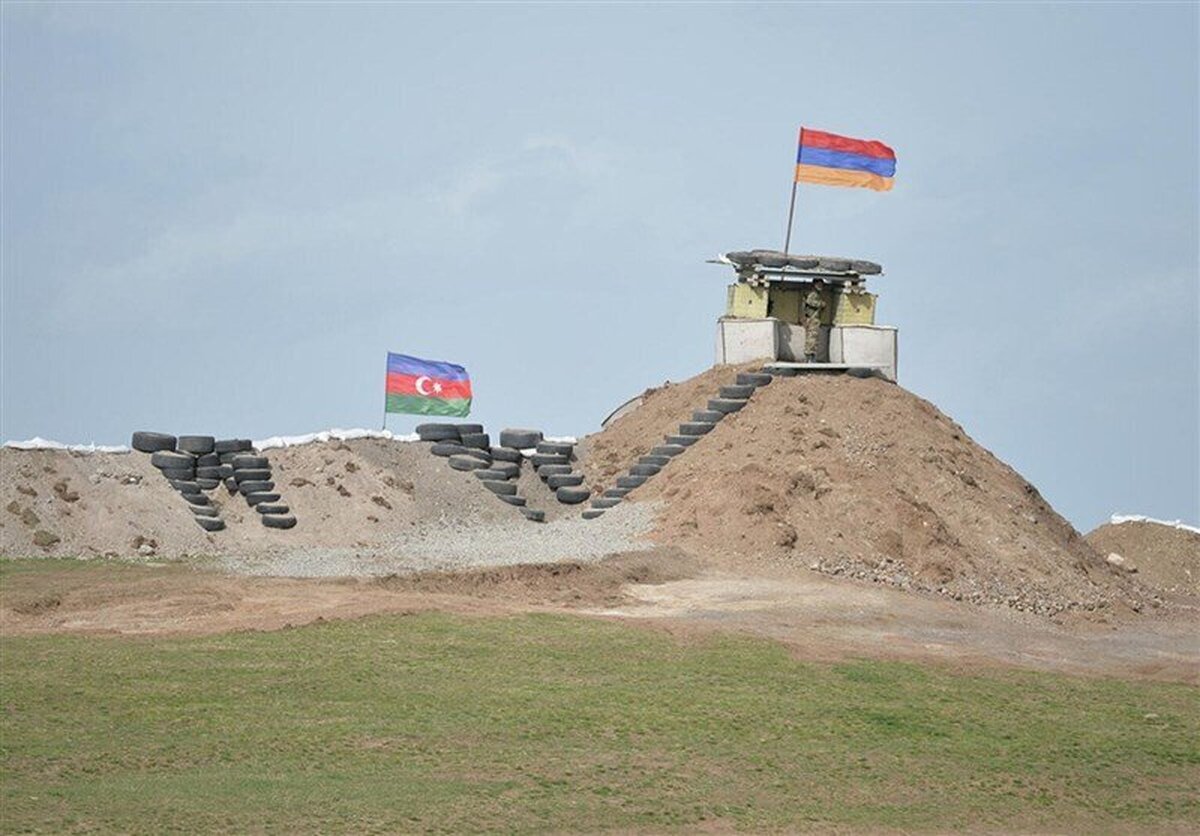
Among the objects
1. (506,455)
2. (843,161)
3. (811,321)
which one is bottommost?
(506,455)

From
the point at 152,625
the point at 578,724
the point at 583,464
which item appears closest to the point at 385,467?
the point at 583,464

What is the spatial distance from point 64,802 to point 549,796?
5.02m

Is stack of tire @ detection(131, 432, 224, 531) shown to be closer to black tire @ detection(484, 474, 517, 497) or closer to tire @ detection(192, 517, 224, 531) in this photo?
tire @ detection(192, 517, 224, 531)

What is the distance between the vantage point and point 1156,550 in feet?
178

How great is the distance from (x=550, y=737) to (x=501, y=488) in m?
22.6

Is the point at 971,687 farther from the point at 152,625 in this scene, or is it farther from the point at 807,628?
the point at 152,625

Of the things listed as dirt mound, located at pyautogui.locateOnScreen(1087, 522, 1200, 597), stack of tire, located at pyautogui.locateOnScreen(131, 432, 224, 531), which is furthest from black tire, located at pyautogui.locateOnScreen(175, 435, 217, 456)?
dirt mound, located at pyautogui.locateOnScreen(1087, 522, 1200, 597)

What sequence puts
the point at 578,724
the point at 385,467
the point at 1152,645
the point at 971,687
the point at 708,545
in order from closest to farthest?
the point at 578,724, the point at 971,687, the point at 1152,645, the point at 708,545, the point at 385,467

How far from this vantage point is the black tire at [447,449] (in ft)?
156

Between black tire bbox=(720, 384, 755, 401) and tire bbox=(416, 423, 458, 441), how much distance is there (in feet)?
21.3

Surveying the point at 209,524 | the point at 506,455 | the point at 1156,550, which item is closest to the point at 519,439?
the point at 506,455

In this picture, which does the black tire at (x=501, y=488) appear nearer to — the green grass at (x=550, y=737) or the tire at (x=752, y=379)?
the tire at (x=752, y=379)

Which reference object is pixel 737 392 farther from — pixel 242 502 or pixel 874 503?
pixel 242 502

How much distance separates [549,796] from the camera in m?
21.6
